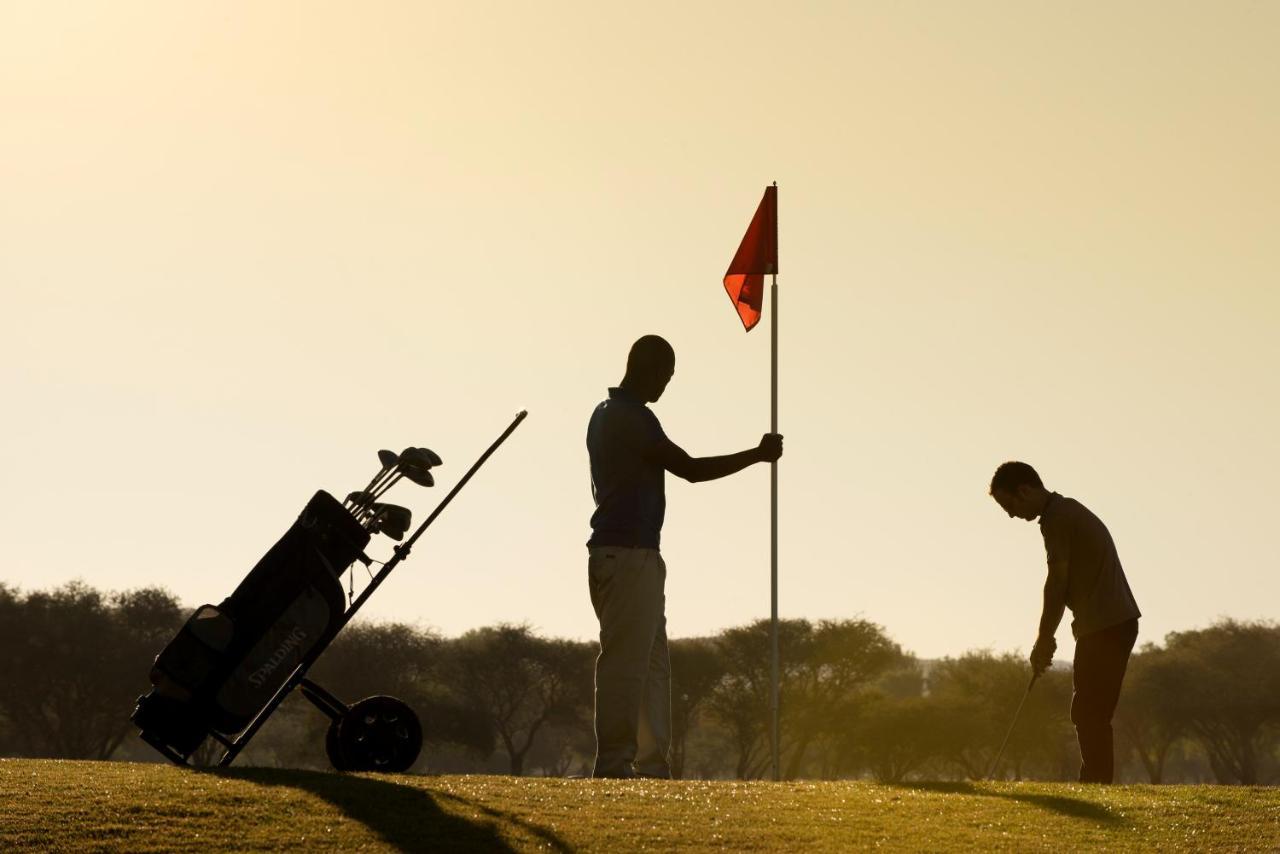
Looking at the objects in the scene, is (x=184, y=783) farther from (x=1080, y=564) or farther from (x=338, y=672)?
(x=338, y=672)

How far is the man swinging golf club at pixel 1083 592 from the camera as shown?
47.2 ft

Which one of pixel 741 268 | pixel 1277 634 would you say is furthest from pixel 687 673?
pixel 741 268

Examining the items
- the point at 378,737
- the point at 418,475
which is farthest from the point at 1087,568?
the point at 378,737

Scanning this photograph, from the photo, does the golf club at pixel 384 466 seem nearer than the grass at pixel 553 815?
No

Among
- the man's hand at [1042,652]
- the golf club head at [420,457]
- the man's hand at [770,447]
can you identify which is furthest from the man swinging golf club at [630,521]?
the man's hand at [1042,652]

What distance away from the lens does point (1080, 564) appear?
14.4 m

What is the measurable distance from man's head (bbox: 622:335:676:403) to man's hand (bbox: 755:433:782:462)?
0.80 metres

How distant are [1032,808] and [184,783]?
488 centimetres

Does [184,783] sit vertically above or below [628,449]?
below

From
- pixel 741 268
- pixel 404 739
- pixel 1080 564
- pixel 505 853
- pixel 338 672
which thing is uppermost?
pixel 338 672

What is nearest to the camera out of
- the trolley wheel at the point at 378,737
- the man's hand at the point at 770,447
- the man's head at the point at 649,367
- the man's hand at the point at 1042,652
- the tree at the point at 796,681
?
the man's hand at the point at 770,447

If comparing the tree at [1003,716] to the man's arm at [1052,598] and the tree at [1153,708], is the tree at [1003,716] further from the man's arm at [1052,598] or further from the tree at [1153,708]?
the man's arm at [1052,598]

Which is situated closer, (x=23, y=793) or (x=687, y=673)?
(x=23, y=793)

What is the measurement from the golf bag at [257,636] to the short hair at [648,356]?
2.03 metres
